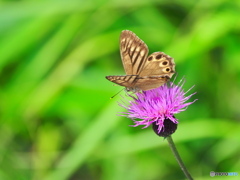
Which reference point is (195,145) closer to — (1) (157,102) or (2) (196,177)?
(2) (196,177)

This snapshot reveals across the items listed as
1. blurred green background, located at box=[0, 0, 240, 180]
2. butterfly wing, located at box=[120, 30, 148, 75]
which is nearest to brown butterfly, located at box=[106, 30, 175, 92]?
butterfly wing, located at box=[120, 30, 148, 75]

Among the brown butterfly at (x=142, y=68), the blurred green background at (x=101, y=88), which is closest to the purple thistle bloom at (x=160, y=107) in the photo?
the brown butterfly at (x=142, y=68)

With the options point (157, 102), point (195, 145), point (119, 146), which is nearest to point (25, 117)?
point (119, 146)

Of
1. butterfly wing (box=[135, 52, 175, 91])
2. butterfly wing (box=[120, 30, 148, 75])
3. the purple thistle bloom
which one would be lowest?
the purple thistle bloom

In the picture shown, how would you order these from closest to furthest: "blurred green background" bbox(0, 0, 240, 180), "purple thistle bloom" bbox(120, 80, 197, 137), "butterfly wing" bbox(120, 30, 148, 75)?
"purple thistle bloom" bbox(120, 80, 197, 137), "butterfly wing" bbox(120, 30, 148, 75), "blurred green background" bbox(0, 0, 240, 180)

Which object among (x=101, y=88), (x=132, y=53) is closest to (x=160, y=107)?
(x=132, y=53)

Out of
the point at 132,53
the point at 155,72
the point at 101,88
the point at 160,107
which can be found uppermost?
the point at 101,88

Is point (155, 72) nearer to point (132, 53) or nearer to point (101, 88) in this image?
point (132, 53)

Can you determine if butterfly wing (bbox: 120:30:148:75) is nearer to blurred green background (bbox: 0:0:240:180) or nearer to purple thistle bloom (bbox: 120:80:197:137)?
purple thistle bloom (bbox: 120:80:197:137)
